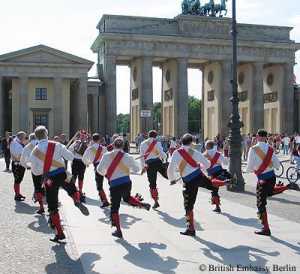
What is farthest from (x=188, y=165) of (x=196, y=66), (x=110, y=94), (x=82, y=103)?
(x=196, y=66)

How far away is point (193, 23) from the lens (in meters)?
66.9

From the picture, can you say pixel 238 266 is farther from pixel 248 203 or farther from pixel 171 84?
pixel 171 84

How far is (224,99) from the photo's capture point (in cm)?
6744

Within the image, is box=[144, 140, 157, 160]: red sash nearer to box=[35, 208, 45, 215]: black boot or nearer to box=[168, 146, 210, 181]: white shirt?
box=[35, 208, 45, 215]: black boot

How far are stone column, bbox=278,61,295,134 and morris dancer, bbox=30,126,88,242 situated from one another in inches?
2415

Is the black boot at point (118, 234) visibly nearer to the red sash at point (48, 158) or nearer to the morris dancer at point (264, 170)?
the red sash at point (48, 158)

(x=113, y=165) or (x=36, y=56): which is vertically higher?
(x=36, y=56)

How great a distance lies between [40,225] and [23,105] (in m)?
43.5

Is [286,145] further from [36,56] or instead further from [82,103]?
[36,56]

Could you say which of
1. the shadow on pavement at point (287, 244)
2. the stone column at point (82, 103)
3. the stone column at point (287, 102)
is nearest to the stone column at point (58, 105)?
the stone column at point (82, 103)

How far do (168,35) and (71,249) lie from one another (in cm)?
5689

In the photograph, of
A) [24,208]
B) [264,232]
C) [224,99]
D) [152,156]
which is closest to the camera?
[264,232]

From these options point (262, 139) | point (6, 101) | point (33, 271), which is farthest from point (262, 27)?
point (33, 271)

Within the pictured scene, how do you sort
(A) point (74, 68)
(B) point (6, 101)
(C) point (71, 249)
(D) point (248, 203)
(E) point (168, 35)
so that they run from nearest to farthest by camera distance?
(C) point (71, 249), (D) point (248, 203), (A) point (74, 68), (B) point (6, 101), (E) point (168, 35)
